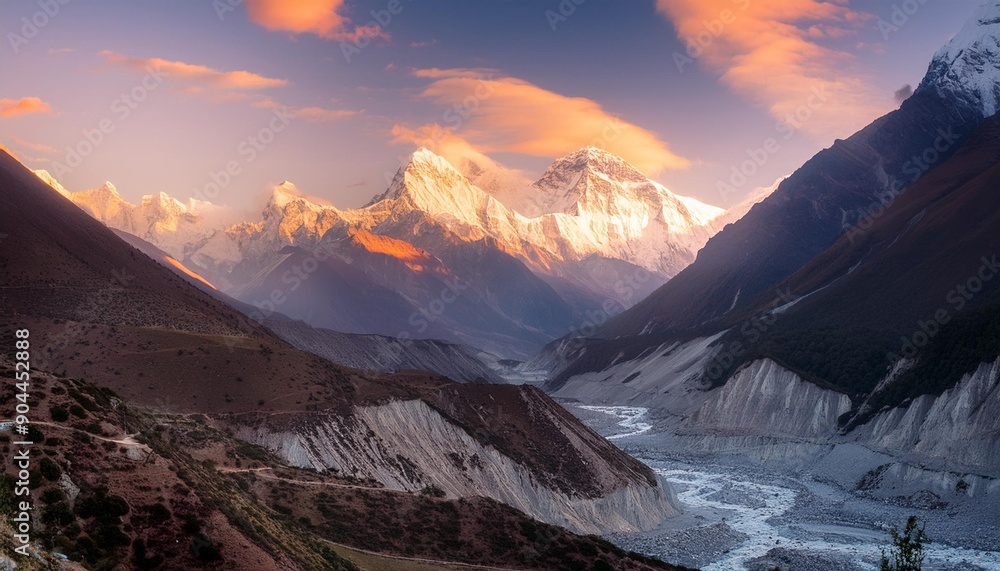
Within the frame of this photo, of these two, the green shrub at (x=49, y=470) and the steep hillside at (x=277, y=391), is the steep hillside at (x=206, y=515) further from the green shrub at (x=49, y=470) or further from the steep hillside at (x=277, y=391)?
the steep hillside at (x=277, y=391)

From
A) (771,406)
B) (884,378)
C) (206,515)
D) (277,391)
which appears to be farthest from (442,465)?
(884,378)

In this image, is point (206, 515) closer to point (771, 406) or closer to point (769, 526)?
point (769, 526)

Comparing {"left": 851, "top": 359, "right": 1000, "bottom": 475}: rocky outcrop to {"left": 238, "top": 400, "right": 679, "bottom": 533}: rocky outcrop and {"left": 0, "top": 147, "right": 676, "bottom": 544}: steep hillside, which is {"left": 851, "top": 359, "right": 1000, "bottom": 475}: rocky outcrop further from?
{"left": 238, "top": 400, "right": 679, "bottom": 533}: rocky outcrop

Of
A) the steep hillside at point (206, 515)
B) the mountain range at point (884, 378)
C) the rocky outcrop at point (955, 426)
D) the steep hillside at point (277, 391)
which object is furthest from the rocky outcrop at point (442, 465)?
the rocky outcrop at point (955, 426)

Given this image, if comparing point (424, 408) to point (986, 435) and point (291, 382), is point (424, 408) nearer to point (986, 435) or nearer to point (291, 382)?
point (291, 382)

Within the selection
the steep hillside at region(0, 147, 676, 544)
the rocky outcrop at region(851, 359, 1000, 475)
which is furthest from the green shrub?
the rocky outcrop at region(851, 359, 1000, 475)

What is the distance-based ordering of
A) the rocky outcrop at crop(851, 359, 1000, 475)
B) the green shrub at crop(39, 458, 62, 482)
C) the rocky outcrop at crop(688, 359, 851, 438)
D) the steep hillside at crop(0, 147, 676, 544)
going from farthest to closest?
the rocky outcrop at crop(688, 359, 851, 438)
the rocky outcrop at crop(851, 359, 1000, 475)
the steep hillside at crop(0, 147, 676, 544)
the green shrub at crop(39, 458, 62, 482)
